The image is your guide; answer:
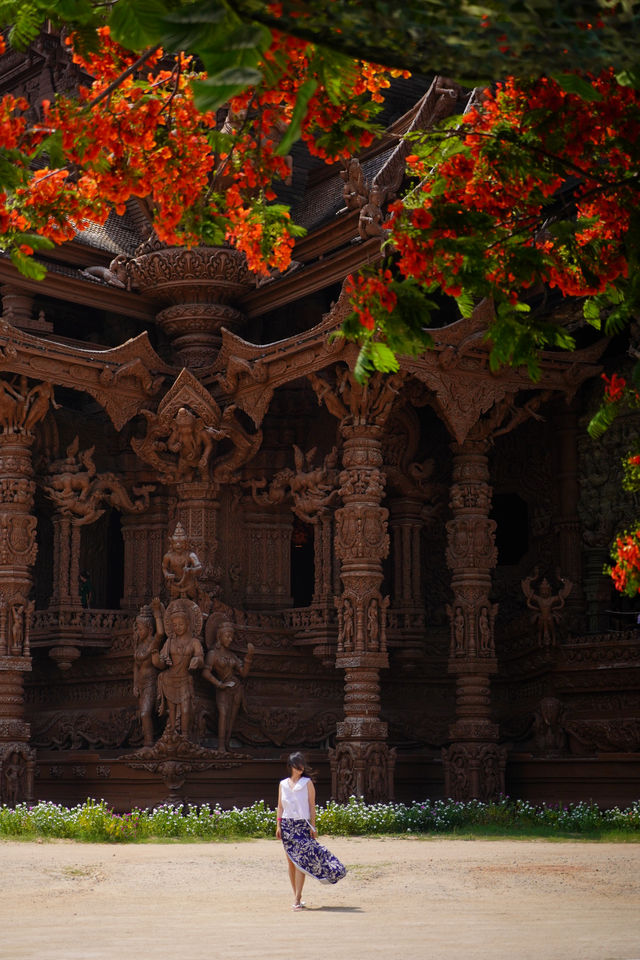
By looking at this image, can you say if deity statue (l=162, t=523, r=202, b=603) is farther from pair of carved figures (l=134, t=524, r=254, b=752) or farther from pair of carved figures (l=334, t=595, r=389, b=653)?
pair of carved figures (l=334, t=595, r=389, b=653)

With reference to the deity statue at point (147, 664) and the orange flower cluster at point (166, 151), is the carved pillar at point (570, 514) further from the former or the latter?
the orange flower cluster at point (166, 151)

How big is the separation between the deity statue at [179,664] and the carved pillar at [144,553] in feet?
6.42

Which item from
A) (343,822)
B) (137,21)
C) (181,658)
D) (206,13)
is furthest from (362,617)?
(206,13)

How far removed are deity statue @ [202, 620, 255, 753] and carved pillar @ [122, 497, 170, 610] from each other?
2009mm

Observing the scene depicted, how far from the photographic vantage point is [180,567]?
1758 centimetres

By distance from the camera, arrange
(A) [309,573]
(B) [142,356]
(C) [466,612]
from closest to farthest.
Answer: (C) [466,612]
(B) [142,356]
(A) [309,573]

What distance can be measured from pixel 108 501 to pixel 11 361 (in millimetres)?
2782

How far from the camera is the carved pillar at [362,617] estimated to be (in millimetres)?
16438

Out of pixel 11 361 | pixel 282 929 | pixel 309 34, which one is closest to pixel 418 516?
pixel 11 361

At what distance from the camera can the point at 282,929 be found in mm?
8203

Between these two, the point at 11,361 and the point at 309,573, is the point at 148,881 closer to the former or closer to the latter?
the point at 11,361

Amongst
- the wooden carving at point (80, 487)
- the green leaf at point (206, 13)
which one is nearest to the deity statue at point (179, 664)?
the wooden carving at point (80, 487)

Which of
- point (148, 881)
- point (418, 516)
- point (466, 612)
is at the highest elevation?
point (418, 516)

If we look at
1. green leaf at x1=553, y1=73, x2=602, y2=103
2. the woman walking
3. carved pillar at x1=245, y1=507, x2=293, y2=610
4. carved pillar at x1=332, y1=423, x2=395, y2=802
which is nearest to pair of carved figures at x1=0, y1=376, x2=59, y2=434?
carved pillar at x1=245, y1=507, x2=293, y2=610
